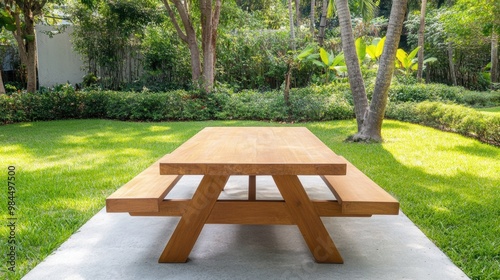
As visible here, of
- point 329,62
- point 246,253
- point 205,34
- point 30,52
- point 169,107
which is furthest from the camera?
point 329,62

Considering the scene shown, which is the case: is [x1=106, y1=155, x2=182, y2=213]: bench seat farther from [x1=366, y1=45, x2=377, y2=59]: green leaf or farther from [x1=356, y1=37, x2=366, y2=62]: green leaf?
[x1=366, y1=45, x2=377, y2=59]: green leaf

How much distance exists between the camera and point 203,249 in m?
3.11

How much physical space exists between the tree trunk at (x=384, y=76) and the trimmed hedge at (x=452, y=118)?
2.03 m

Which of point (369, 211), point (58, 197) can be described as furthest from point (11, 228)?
point (369, 211)

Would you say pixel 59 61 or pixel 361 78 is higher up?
pixel 59 61

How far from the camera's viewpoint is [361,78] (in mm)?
8000

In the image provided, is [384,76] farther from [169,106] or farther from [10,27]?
[10,27]

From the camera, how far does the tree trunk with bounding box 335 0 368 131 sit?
25.8 ft

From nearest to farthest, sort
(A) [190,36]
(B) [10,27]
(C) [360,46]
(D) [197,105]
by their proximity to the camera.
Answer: (B) [10,27]
(D) [197,105]
(A) [190,36]
(C) [360,46]

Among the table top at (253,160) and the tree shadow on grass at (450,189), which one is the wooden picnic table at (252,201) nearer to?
the table top at (253,160)

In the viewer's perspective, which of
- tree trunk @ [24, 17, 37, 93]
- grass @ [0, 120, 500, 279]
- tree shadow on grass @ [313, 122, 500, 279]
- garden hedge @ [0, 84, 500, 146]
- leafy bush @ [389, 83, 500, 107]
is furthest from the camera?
leafy bush @ [389, 83, 500, 107]

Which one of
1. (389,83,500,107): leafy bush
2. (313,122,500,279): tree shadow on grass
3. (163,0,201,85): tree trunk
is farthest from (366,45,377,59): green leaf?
(313,122,500,279): tree shadow on grass

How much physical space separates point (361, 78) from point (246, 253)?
5.73m

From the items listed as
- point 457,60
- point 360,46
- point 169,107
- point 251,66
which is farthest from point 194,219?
point 457,60
